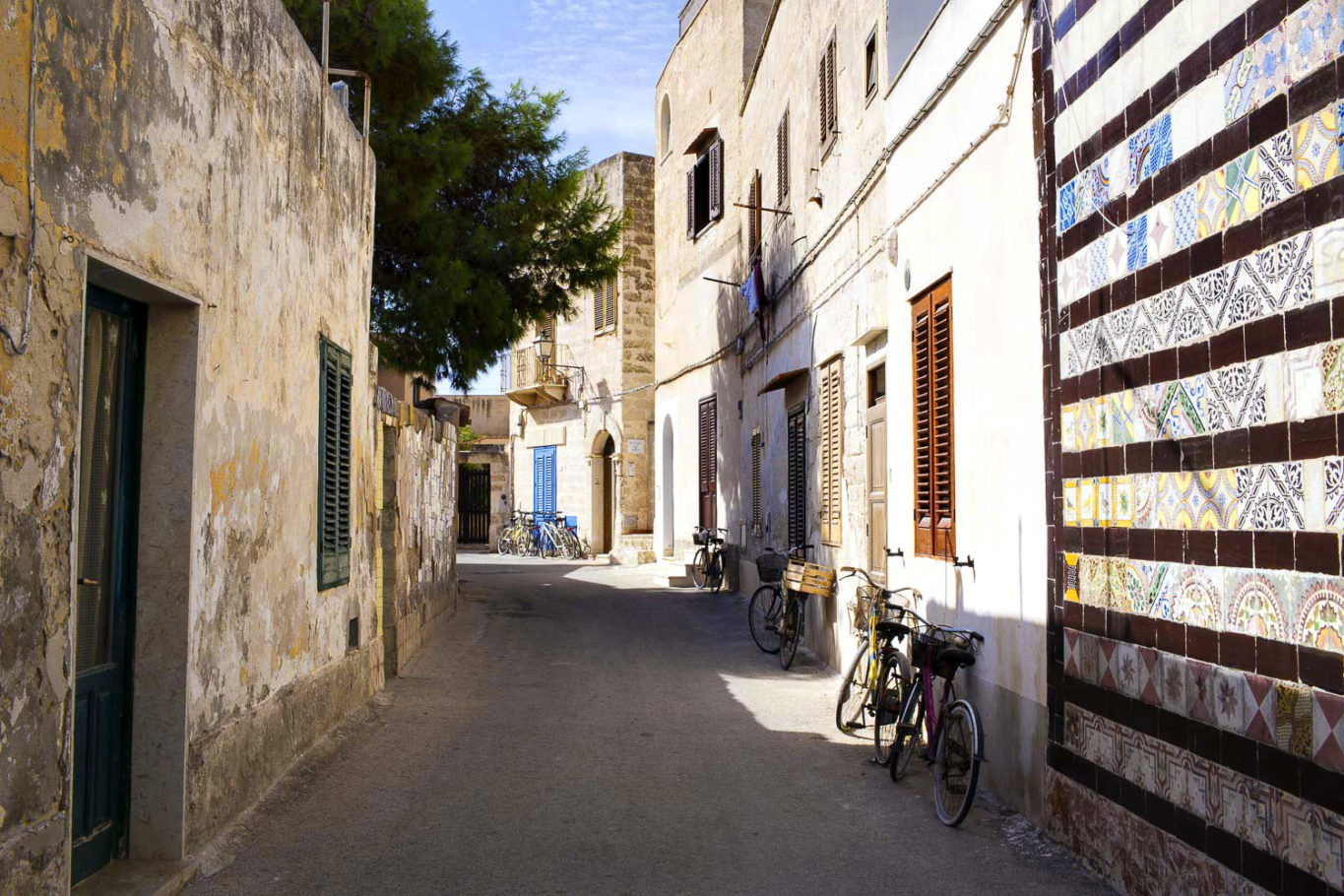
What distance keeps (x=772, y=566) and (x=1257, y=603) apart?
854cm

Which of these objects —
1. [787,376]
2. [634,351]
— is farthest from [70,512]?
[634,351]

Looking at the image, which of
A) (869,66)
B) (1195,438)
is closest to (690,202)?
(869,66)

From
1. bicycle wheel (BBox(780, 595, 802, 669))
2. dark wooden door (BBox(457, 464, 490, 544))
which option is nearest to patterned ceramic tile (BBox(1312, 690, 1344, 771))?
bicycle wheel (BBox(780, 595, 802, 669))

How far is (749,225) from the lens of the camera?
17.2 metres

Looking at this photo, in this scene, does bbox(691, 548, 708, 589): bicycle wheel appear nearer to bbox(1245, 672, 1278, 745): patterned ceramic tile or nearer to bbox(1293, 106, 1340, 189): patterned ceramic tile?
bbox(1245, 672, 1278, 745): patterned ceramic tile

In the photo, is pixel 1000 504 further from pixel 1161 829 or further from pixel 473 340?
pixel 473 340

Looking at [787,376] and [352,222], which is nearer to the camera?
[352,222]

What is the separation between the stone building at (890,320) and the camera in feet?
20.0

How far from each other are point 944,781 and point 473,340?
34.8 feet

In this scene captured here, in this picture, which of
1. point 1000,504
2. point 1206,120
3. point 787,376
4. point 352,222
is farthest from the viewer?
point 787,376

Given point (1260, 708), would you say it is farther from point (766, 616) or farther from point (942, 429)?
point (766, 616)

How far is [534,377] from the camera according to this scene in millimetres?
31312

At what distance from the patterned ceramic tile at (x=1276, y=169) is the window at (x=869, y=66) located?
6.30m

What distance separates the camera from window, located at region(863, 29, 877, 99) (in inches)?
385
